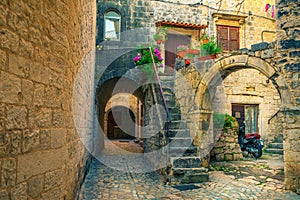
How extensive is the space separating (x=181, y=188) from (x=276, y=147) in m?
6.33

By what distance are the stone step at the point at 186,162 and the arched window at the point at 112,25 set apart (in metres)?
5.89

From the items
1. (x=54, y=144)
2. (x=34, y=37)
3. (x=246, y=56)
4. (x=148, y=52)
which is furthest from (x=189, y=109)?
(x=34, y=37)

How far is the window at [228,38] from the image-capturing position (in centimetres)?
1044

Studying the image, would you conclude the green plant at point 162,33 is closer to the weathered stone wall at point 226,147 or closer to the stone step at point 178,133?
the weathered stone wall at point 226,147

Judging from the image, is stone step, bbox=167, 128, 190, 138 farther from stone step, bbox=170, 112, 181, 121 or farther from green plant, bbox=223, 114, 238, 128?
green plant, bbox=223, 114, 238, 128

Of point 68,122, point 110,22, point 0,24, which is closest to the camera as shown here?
point 0,24

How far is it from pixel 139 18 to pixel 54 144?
8094mm

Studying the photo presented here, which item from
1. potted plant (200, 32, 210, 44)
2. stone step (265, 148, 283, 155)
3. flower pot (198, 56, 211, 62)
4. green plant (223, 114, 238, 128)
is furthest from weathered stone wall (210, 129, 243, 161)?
potted plant (200, 32, 210, 44)

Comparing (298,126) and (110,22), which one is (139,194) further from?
(110,22)

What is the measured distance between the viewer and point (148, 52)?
795 cm

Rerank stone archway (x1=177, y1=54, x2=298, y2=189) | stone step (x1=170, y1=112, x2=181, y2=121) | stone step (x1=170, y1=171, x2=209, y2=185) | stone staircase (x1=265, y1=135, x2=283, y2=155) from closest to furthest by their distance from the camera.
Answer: stone step (x1=170, y1=171, x2=209, y2=185)
stone archway (x1=177, y1=54, x2=298, y2=189)
stone step (x1=170, y1=112, x2=181, y2=121)
stone staircase (x1=265, y1=135, x2=283, y2=155)

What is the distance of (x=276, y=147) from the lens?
916 cm

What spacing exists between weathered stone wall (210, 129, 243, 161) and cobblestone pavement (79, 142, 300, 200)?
156 cm

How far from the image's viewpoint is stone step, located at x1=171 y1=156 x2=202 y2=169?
4.97 m
